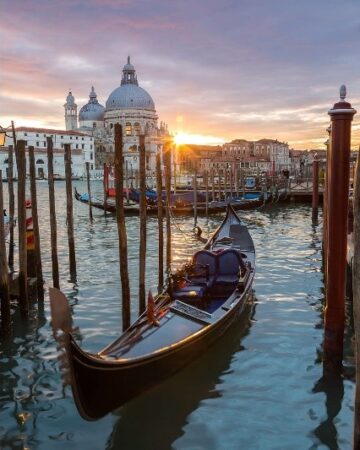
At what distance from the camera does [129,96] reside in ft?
239

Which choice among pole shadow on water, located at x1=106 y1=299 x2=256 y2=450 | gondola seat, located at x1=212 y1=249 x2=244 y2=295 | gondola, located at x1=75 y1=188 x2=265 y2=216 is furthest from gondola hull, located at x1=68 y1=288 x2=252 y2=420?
gondola, located at x1=75 y1=188 x2=265 y2=216

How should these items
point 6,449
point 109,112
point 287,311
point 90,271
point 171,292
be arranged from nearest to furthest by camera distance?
point 6,449 < point 171,292 < point 287,311 < point 90,271 < point 109,112

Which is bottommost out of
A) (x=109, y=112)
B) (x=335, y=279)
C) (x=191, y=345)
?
(x=191, y=345)

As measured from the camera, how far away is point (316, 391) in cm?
429

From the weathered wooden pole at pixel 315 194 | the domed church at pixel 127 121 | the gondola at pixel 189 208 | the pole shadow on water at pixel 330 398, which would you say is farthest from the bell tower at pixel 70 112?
the pole shadow on water at pixel 330 398

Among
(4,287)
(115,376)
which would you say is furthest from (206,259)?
(115,376)

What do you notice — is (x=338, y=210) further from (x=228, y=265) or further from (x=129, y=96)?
(x=129, y=96)

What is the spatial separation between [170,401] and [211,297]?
190 cm

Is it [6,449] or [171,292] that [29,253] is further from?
[6,449]

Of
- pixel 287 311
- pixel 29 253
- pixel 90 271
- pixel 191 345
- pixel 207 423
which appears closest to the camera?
pixel 207 423

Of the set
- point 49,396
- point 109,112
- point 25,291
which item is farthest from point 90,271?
point 109,112

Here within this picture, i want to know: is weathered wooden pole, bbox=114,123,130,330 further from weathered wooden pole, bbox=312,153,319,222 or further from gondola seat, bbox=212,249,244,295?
weathered wooden pole, bbox=312,153,319,222

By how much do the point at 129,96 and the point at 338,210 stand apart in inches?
2827

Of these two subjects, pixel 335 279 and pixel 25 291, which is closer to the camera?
pixel 335 279
